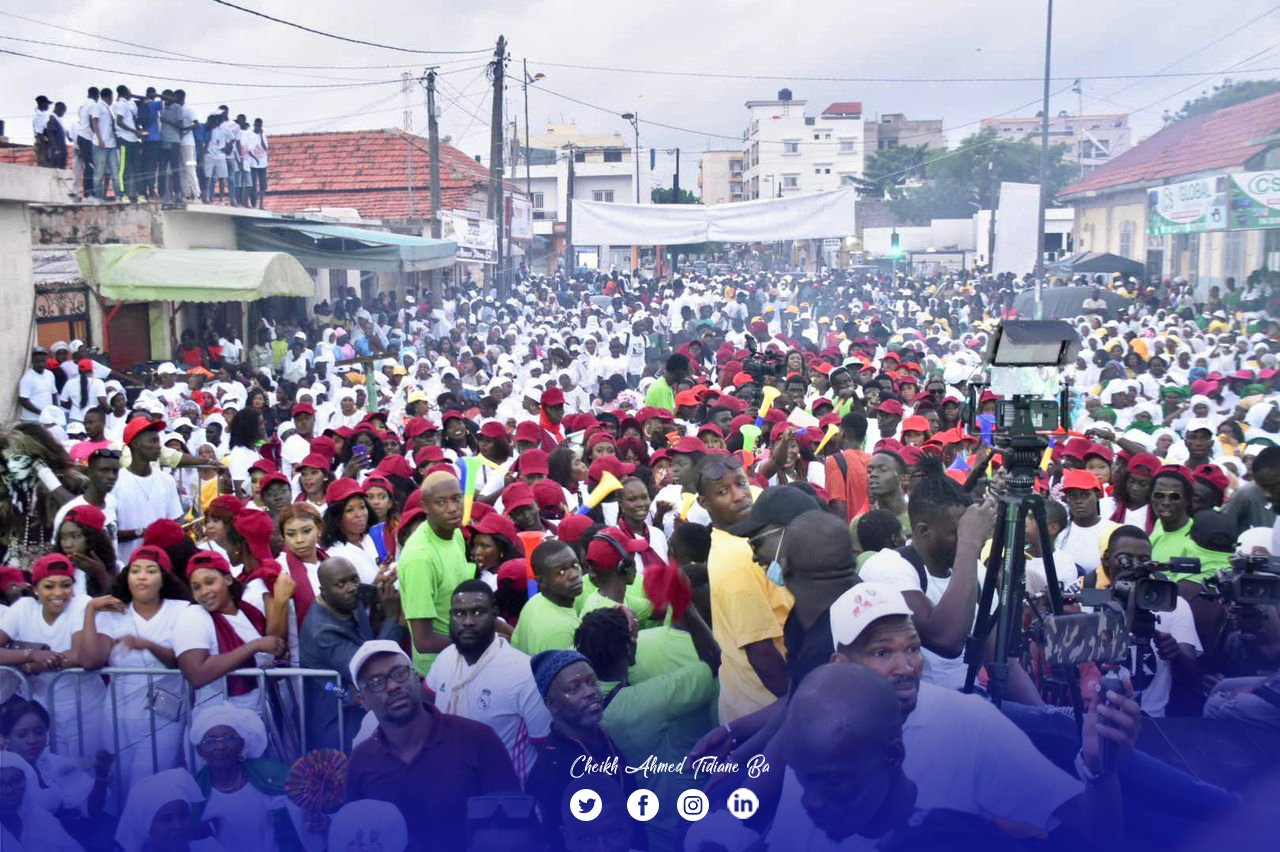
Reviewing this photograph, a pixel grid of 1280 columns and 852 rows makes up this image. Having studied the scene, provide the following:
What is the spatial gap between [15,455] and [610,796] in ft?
9.82

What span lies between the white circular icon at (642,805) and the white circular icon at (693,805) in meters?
0.08

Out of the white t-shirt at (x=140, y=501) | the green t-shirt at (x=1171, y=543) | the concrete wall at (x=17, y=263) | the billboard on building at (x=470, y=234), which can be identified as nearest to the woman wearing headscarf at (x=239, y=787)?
the concrete wall at (x=17, y=263)

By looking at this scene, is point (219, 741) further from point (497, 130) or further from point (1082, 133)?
point (1082, 133)

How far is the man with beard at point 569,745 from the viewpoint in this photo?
3.71m

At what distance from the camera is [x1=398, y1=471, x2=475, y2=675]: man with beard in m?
4.20

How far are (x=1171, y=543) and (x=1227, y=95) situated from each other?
2030 mm

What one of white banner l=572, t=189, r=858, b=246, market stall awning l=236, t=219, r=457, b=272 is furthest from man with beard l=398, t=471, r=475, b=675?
market stall awning l=236, t=219, r=457, b=272

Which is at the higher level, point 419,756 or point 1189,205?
point 1189,205

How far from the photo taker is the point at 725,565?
12.3 feet

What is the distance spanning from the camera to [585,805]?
374cm

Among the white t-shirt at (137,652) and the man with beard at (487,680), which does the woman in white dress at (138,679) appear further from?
the man with beard at (487,680)

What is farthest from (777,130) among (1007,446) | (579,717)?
(579,717)

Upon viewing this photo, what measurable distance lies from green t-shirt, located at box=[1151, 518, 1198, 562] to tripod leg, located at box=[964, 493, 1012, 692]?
1.75 meters

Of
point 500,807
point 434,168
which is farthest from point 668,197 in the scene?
point 500,807
